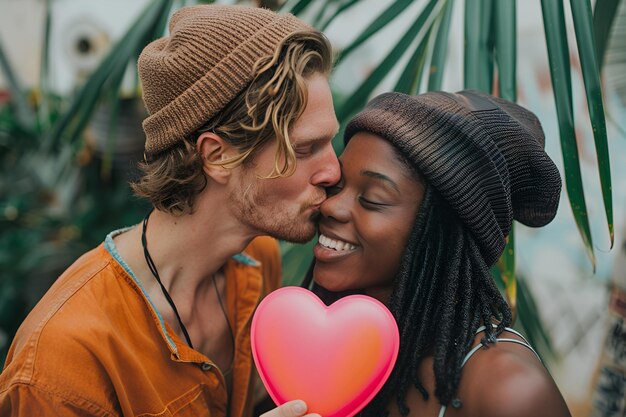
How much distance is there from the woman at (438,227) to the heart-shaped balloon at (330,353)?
16 centimetres

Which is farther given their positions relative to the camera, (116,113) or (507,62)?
(116,113)

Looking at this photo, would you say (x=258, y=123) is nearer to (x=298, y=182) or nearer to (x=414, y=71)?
(x=298, y=182)

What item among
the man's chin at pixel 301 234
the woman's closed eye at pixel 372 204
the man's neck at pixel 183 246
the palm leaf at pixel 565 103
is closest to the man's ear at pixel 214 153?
the man's neck at pixel 183 246

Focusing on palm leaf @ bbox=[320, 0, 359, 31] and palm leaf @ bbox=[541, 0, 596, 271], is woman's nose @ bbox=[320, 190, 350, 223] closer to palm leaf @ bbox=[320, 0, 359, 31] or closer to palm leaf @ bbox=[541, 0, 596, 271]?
palm leaf @ bbox=[541, 0, 596, 271]

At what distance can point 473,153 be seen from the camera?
1486 mm

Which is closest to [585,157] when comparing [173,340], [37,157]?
[173,340]

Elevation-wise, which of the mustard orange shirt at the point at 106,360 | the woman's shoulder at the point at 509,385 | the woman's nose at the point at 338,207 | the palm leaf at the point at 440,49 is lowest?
the mustard orange shirt at the point at 106,360

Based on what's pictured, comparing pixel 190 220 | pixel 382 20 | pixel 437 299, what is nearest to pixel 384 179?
pixel 437 299

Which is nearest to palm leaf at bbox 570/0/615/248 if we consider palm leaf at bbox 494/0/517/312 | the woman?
palm leaf at bbox 494/0/517/312

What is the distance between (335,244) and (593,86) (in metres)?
1.01

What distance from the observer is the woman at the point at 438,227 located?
1.48 m

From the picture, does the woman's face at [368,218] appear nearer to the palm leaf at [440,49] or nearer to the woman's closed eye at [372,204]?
the woman's closed eye at [372,204]

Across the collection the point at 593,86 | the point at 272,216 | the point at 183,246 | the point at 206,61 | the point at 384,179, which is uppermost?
the point at 206,61

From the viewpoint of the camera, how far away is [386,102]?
5.31ft
